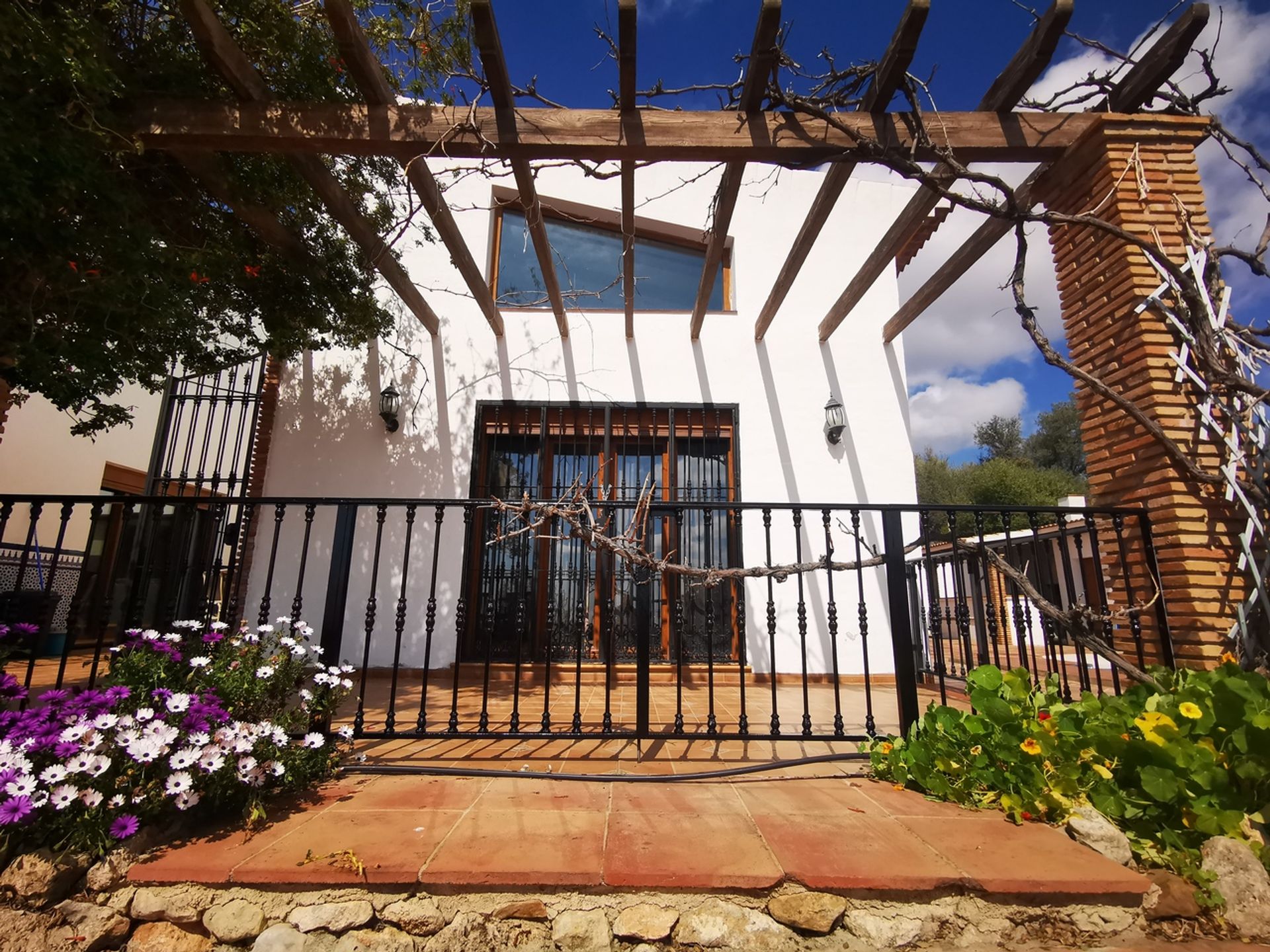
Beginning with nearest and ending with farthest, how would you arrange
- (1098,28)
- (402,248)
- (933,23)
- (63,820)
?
(63,820) < (933,23) < (1098,28) < (402,248)

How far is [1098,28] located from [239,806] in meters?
4.66

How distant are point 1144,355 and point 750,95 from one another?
2143 mm

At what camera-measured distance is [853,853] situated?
157cm

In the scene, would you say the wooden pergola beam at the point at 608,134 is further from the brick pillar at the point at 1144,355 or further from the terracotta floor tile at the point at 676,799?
the terracotta floor tile at the point at 676,799

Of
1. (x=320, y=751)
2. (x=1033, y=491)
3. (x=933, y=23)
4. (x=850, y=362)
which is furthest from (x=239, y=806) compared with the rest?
(x=1033, y=491)

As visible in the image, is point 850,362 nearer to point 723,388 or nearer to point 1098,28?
point 723,388

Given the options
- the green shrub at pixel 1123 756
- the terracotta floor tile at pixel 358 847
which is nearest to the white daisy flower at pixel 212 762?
the terracotta floor tile at pixel 358 847

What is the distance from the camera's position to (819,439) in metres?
5.18

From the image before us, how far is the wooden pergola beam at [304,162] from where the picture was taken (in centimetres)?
233

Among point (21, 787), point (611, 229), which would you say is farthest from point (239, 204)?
point (611, 229)

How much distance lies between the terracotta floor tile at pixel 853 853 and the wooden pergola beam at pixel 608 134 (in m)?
2.81

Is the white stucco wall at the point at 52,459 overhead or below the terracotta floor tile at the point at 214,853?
overhead

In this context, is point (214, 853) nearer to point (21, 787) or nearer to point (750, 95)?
point (21, 787)

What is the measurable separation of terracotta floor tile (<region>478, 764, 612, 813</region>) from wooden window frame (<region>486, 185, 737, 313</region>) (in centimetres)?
428
